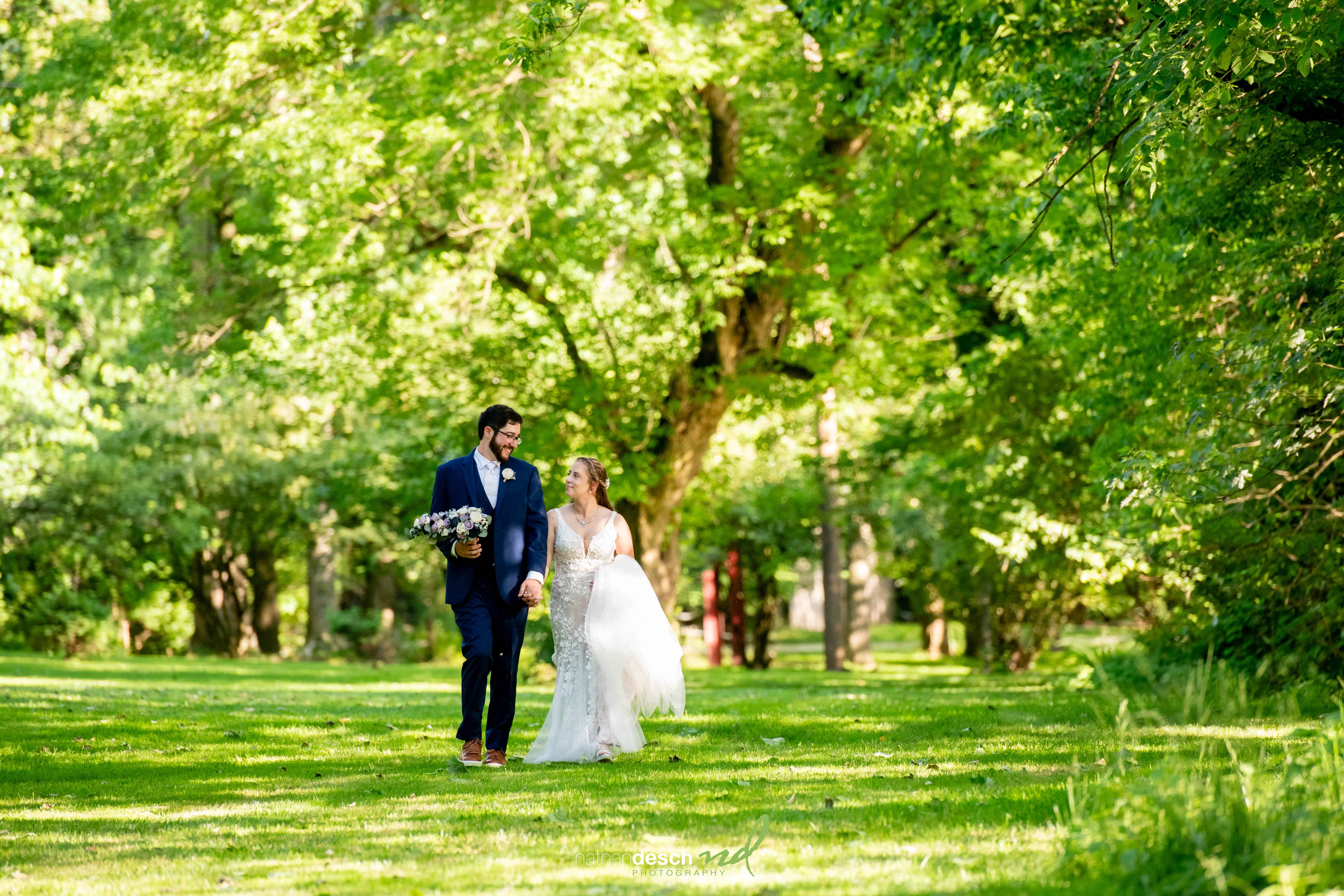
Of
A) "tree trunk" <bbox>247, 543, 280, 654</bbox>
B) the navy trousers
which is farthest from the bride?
"tree trunk" <bbox>247, 543, 280, 654</bbox>

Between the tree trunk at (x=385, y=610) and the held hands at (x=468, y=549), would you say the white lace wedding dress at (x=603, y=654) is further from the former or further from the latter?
the tree trunk at (x=385, y=610)

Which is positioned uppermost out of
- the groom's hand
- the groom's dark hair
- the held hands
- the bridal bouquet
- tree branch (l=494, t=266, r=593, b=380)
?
tree branch (l=494, t=266, r=593, b=380)

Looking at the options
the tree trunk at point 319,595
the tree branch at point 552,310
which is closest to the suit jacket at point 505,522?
the tree branch at point 552,310

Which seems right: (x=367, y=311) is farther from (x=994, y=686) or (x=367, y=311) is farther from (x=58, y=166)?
(x=994, y=686)

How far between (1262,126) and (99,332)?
90.1 feet

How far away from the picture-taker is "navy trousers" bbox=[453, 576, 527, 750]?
8781 millimetres

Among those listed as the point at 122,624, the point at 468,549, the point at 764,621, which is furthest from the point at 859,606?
the point at 468,549

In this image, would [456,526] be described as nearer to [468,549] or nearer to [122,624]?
[468,549]

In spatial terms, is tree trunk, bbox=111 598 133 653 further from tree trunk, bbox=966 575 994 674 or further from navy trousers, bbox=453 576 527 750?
navy trousers, bbox=453 576 527 750

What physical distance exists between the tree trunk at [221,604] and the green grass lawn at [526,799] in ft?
68.3

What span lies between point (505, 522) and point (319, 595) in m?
26.8

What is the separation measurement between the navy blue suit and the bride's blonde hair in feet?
1.34

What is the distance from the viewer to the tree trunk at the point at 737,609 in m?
32.3

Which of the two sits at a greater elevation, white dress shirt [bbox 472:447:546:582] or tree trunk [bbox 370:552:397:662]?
white dress shirt [bbox 472:447:546:582]
